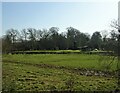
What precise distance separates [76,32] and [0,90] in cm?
5778

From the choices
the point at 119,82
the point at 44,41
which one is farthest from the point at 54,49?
the point at 119,82

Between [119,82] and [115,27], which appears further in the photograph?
[119,82]

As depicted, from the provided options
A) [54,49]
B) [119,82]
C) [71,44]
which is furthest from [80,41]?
[119,82]

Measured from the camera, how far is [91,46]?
61.5 metres

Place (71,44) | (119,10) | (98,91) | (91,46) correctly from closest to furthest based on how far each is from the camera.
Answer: (119,10) → (98,91) → (91,46) → (71,44)

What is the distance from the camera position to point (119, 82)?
605 inches

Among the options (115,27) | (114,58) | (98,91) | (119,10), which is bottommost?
(98,91)

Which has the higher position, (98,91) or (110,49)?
(110,49)

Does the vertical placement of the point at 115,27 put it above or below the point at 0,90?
above

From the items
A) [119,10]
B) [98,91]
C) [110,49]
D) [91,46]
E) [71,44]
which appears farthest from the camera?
[71,44]

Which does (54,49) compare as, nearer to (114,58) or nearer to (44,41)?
(44,41)

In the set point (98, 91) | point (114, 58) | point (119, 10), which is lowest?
point (98, 91)

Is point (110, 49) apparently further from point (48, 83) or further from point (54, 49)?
point (54, 49)

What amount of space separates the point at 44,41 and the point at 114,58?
51840 millimetres
